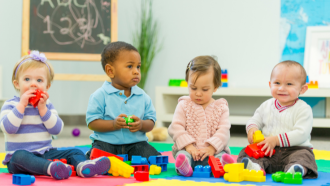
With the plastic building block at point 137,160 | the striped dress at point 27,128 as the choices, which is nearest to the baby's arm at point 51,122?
the striped dress at point 27,128

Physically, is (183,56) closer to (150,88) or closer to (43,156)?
(150,88)

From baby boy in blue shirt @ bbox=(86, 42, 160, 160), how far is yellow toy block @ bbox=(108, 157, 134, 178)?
0.23m

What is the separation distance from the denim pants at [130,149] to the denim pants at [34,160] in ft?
0.48

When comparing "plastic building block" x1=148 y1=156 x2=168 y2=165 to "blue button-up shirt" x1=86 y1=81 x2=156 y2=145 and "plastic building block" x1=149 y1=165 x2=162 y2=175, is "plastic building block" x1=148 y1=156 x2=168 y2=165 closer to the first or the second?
"plastic building block" x1=149 y1=165 x2=162 y2=175

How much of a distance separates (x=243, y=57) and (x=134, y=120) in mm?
2124

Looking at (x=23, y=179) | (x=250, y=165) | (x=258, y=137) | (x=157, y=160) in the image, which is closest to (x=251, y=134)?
(x=258, y=137)

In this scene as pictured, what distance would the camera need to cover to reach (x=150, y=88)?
144 inches

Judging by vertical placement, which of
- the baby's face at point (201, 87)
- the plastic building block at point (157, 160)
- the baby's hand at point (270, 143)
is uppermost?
the baby's face at point (201, 87)

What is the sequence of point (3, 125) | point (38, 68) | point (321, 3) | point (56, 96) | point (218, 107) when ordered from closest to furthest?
1. point (3, 125)
2. point (38, 68)
3. point (218, 107)
4. point (321, 3)
5. point (56, 96)

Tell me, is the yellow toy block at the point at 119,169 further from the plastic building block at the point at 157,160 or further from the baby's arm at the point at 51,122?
the baby's arm at the point at 51,122

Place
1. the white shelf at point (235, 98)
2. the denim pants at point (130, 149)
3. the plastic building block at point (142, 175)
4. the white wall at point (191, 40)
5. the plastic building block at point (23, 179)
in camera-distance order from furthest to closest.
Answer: the white wall at point (191, 40)
the white shelf at point (235, 98)
the denim pants at point (130, 149)
the plastic building block at point (142, 175)
the plastic building block at point (23, 179)

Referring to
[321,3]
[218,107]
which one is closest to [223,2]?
[321,3]

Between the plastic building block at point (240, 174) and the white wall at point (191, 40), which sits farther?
the white wall at point (191, 40)

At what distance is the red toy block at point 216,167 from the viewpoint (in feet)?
4.29
